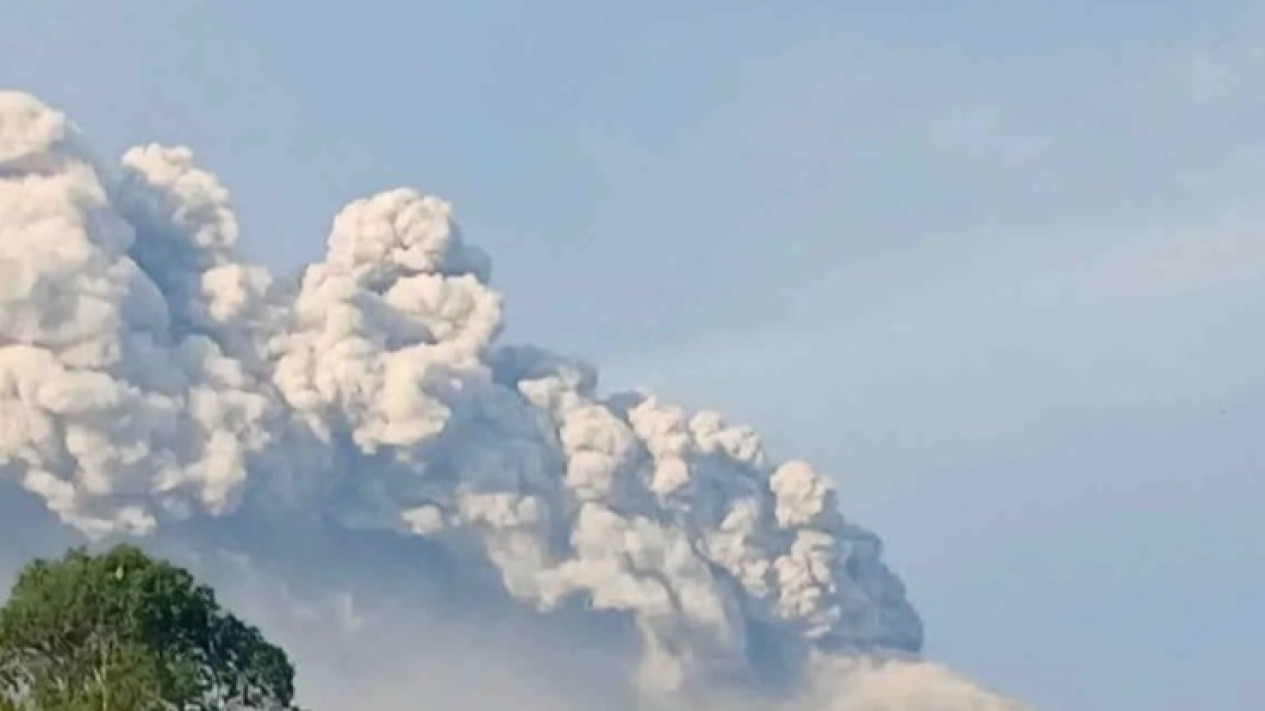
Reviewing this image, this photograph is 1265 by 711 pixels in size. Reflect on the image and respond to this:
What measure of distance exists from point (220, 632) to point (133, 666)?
4.87 feet

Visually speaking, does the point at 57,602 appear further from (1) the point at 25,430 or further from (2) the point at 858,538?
(2) the point at 858,538

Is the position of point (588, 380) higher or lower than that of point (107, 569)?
higher

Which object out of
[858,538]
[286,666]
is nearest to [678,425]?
[858,538]

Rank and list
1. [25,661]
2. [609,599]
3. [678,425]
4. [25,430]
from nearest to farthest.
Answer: [25,661]
[25,430]
[678,425]
[609,599]

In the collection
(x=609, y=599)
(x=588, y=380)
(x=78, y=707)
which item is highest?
(x=588, y=380)

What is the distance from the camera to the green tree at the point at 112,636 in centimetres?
1980

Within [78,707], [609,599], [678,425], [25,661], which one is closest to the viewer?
[78,707]

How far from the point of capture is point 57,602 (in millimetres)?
20219

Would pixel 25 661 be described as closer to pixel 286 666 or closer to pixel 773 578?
pixel 286 666

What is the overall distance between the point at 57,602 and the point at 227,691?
5.71 ft

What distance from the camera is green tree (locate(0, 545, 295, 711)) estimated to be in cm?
1980

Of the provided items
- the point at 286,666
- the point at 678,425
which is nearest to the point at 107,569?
the point at 286,666

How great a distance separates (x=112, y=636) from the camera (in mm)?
20078

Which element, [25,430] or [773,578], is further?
[773,578]
